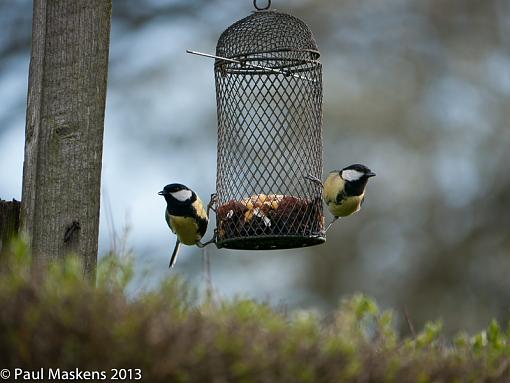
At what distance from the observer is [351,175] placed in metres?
6.21

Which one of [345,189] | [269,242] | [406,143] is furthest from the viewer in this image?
[406,143]

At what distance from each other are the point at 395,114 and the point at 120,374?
13244mm

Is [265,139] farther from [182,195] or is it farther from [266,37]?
[182,195]

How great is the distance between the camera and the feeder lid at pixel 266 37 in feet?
18.0

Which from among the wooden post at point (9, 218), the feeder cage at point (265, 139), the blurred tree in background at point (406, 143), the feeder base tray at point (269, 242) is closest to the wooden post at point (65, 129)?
the wooden post at point (9, 218)

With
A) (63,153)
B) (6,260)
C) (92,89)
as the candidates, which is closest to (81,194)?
(63,153)

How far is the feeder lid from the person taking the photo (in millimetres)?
5484

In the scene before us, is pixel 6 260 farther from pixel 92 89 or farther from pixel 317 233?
pixel 317 233

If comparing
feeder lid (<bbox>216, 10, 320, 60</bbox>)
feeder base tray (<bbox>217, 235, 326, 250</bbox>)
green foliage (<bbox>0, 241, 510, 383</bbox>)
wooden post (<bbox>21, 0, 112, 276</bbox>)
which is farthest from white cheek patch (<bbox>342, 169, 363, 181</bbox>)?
green foliage (<bbox>0, 241, 510, 383</bbox>)

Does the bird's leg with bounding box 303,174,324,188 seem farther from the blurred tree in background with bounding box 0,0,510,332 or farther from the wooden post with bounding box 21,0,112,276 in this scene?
the blurred tree in background with bounding box 0,0,510,332

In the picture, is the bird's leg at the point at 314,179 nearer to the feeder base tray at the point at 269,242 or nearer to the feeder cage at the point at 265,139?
the feeder cage at the point at 265,139

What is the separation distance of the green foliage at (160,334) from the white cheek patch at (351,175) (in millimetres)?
2979

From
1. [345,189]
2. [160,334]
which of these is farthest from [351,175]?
[160,334]

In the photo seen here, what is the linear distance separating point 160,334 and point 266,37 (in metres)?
3.03
